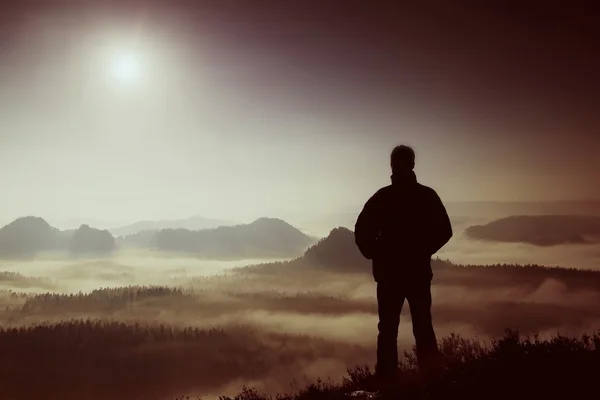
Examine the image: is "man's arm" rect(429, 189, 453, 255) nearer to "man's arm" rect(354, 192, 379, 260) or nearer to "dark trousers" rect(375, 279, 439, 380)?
"dark trousers" rect(375, 279, 439, 380)

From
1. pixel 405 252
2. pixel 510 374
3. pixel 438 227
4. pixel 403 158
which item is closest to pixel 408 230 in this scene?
pixel 405 252

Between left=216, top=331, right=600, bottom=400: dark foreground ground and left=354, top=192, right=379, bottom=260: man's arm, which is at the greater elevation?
left=354, top=192, right=379, bottom=260: man's arm

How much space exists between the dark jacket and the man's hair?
5.8 inches

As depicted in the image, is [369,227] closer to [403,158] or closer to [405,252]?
[405,252]

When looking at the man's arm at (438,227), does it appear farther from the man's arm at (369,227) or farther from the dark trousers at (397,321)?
the man's arm at (369,227)

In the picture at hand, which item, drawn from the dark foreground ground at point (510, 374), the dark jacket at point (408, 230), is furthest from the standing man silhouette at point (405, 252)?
the dark foreground ground at point (510, 374)

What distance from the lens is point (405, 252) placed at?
7.50 metres

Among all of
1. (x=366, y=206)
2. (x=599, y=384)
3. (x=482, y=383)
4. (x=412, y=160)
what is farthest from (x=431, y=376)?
(x=412, y=160)

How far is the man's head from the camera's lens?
24.6 ft

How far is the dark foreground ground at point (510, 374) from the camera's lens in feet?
17.4

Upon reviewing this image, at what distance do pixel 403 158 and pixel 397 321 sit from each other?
8.94ft

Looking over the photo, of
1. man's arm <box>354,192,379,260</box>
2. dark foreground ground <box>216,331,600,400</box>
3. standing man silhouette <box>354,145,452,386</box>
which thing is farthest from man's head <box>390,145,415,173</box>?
dark foreground ground <box>216,331,600,400</box>

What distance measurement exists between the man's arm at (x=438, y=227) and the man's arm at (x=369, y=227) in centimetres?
92

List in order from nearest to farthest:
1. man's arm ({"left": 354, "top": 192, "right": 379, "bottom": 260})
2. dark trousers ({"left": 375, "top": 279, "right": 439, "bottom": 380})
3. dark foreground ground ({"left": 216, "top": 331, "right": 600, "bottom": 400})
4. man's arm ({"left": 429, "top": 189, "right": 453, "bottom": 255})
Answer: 1. dark foreground ground ({"left": 216, "top": 331, "right": 600, "bottom": 400})
2. dark trousers ({"left": 375, "top": 279, "right": 439, "bottom": 380})
3. man's arm ({"left": 429, "top": 189, "right": 453, "bottom": 255})
4. man's arm ({"left": 354, "top": 192, "right": 379, "bottom": 260})
